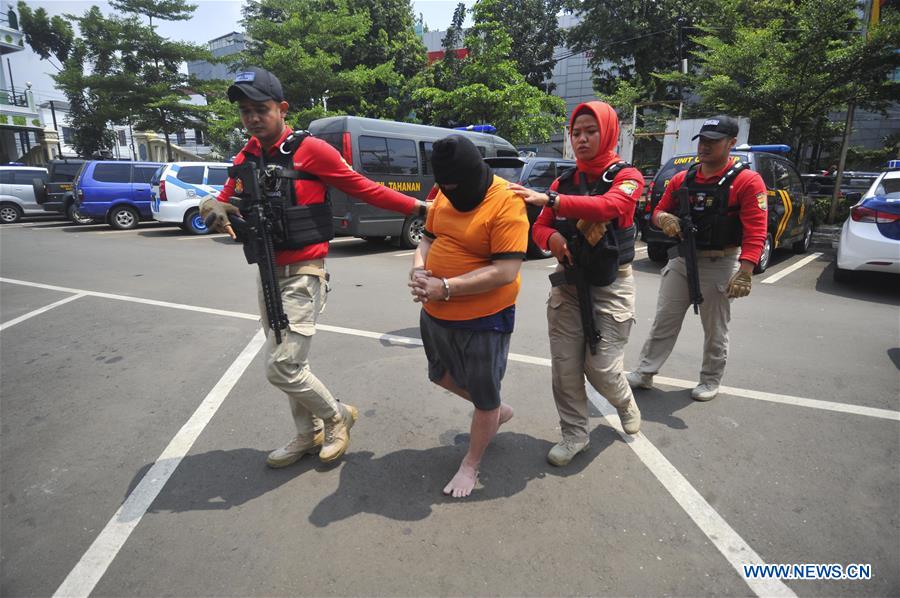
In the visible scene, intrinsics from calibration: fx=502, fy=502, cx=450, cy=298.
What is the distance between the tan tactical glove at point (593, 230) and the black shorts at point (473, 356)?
64 centimetres

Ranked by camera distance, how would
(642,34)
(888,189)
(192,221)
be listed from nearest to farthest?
(888,189), (192,221), (642,34)

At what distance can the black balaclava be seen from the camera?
1.97 m

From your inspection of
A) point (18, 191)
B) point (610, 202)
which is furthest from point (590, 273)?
point (18, 191)

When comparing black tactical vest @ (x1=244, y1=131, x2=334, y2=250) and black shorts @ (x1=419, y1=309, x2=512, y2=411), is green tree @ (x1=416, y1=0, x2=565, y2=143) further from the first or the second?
black shorts @ (x1=419, y1=309, x2=512, y2=411)

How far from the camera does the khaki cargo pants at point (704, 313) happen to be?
3.30 metres

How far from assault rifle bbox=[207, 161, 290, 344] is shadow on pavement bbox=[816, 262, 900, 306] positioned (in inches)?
278

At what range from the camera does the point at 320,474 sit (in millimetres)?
2604

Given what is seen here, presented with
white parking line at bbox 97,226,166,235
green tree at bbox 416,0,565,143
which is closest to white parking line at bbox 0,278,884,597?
white parking line at bbox 97,226,166,235

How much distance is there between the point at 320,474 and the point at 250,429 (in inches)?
28.6

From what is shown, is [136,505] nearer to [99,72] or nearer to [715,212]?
[715,212]

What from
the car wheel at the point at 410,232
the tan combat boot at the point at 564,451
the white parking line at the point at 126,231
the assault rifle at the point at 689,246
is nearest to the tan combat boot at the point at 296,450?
the tan combat boot at the point at 564,451

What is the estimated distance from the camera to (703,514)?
2295mm

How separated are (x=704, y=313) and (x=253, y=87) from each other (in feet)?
9.94

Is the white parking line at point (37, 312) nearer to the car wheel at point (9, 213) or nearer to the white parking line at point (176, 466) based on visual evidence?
the white parking line at point (176, 466)
